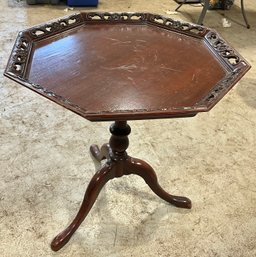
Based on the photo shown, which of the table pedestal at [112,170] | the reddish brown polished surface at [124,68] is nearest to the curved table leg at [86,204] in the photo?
the table pedestal at [112,170]

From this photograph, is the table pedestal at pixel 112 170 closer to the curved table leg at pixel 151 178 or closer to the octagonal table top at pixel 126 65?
the curved table leg at pixel 151 178

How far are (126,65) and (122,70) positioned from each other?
34 mm

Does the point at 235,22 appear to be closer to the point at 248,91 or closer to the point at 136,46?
the point at 248,91

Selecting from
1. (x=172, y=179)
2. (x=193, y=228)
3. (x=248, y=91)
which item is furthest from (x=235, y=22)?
(x=193, y=228)

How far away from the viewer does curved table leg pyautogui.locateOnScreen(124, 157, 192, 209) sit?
1.28 m

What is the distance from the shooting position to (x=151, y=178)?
1.34m

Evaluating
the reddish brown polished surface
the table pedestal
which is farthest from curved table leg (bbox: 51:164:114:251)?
the reddish brown polished surface

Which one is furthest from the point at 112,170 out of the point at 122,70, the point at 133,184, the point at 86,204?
the point at 122,70

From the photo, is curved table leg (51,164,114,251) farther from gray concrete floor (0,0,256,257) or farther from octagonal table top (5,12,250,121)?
octagonal table top (5,12,250,121)

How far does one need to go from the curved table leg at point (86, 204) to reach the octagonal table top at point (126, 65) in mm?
413

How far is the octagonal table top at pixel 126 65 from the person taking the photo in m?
0.85

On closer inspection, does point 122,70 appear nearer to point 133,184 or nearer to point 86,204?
point 86,204

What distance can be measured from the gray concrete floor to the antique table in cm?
10

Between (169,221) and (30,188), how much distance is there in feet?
1.97
